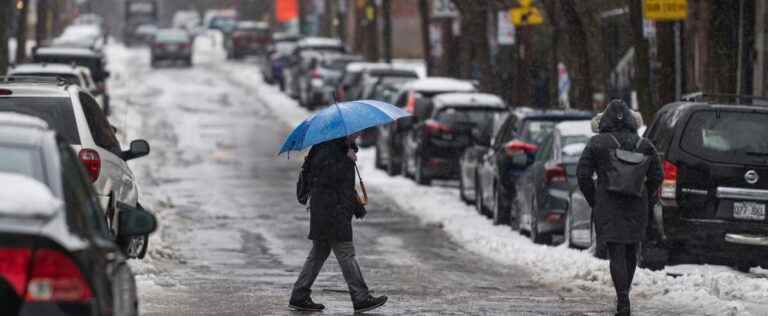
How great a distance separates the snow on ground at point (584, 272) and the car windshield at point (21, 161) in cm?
719

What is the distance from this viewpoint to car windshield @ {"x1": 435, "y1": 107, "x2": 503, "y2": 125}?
96.2ft

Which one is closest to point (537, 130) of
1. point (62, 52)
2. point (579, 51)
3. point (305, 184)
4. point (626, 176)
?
point (579, 51)

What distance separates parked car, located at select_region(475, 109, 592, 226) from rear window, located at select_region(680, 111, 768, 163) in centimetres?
585

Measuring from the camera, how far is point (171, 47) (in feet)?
260

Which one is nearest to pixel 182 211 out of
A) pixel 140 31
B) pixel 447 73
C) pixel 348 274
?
pixel 348 274

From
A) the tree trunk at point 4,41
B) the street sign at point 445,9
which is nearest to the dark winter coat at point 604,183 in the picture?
the tree trunk at point 4,41

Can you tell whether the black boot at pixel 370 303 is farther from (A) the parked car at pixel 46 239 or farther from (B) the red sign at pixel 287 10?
(B) the red sign at pixel 287 10

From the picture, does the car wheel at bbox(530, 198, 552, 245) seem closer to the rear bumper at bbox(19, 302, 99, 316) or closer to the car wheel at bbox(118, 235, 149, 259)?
the car wheel at bbox(118, 235, 149, 259)

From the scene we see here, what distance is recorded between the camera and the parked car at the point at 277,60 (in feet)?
209

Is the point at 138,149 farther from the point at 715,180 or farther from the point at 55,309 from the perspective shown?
the point at 55,309

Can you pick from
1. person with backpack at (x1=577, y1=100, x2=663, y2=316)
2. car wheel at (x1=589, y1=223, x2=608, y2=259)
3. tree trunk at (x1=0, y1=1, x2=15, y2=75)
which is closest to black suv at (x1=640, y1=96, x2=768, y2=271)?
car wheel at (x1=589, y1=223, x2=608, y2=259)

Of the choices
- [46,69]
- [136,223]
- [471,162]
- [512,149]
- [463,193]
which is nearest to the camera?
[136,223]

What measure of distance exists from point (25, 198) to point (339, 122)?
7.30m

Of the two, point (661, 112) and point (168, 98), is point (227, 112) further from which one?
point (661, 112)
